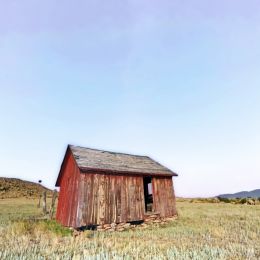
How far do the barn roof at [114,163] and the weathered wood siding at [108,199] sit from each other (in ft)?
1.69

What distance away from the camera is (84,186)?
48.1ft

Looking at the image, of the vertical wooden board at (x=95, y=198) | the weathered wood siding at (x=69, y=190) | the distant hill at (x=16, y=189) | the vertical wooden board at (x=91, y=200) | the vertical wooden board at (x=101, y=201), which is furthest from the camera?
the distant hill at (x=16, y=189)

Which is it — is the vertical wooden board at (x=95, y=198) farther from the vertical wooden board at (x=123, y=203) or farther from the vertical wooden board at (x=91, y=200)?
the vertical wooden board at (x=123, y=203)

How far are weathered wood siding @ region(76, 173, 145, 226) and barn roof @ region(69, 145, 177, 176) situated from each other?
0.57m

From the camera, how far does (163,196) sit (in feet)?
61.9

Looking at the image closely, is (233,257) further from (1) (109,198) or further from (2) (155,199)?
(2) (155,199)

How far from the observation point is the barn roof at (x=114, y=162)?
15637 mm

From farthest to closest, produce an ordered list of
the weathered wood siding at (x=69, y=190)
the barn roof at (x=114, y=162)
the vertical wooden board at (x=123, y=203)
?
the vertical wooden board at (x=123, y=203), the barn roof at (x=114, y=162), the weathered wood siding at (x=69, y=190)

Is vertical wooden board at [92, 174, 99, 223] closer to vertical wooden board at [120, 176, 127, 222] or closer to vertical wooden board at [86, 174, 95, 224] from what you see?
vertical wooden board at [86, 174, 95, 224]

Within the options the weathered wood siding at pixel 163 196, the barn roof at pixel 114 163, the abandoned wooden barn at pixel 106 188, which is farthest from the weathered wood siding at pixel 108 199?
the weathered wood siding at pixel 163 196

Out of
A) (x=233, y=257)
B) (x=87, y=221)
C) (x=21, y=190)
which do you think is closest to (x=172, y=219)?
(x=87, y=221)

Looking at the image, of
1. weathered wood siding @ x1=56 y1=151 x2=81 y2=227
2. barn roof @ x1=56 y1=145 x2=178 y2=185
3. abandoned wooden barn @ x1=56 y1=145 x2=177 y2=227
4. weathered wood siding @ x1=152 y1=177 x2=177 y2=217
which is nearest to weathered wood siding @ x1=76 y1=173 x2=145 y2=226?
abandoned wooden barn @ x1=56 y1=145 x2=177 y2=227

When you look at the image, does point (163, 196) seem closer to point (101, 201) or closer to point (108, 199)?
point (108, 199)

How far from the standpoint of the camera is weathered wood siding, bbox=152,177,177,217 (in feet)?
59.8
